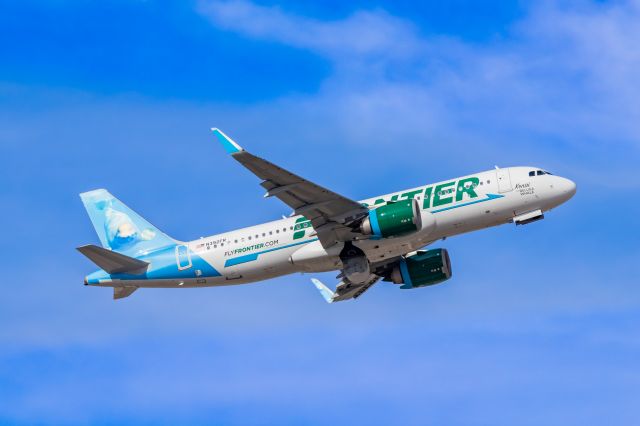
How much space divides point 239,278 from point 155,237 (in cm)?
702

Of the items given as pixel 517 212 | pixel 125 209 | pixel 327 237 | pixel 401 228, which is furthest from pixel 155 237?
pixel 517 212

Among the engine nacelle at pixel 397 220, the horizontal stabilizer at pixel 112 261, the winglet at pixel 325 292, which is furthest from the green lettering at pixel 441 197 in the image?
the horizontal stabilizer at pixel 112 261

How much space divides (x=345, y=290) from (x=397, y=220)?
12.9 metres

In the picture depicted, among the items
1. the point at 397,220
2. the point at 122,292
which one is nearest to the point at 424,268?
the point at 397,220

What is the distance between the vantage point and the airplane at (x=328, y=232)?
197 ft

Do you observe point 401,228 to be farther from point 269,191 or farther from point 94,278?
point 94,278

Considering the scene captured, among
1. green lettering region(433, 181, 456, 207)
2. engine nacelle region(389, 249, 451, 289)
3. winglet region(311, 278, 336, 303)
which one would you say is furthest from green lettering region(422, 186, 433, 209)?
winglet region(311, 278, 336, 303)

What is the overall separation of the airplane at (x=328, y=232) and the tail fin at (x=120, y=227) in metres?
0.18

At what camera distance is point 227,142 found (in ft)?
180

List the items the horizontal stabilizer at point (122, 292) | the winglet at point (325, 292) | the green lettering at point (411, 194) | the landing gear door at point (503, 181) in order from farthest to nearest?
the winglet at point (325, 292) → the horizontal stabilizer at point (122, 292) → the green lettering at point (411, 194) → the landing gear door at point (503, 181)

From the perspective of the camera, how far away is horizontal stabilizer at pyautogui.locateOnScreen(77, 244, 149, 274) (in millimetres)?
63188

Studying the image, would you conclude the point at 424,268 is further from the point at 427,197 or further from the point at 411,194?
the point at 427,197

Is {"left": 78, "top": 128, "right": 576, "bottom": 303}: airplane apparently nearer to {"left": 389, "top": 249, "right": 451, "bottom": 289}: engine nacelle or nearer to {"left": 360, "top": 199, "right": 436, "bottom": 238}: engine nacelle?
{"left": 360, "top": 199, "right": 436, "bottom": 238}: engine nacelle

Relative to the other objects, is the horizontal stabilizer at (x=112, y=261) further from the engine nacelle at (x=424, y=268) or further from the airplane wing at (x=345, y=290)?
the engine nacelle at (x=424, y=268)
